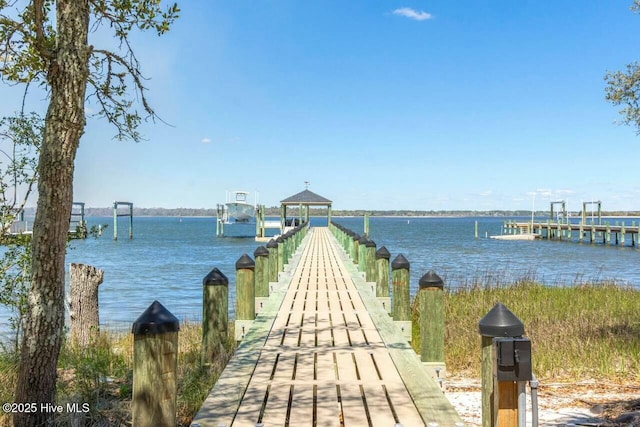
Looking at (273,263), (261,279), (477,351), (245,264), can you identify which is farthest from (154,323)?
(273,263)

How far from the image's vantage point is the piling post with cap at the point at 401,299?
808 centimetres

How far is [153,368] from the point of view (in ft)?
12.6

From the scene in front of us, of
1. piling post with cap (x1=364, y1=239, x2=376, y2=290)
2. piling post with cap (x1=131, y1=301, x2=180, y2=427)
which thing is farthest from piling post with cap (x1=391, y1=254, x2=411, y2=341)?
piling post with cap (x1=131, y1=301, x2=180, y2=427)

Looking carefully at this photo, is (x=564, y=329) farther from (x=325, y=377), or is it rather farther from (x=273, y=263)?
(x=325, y=377)

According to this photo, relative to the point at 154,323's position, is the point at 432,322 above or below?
below

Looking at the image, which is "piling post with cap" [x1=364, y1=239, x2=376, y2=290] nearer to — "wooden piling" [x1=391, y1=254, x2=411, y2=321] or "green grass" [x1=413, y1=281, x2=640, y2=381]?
"green grass" [x1=413, y1=281, x2=640, y2=381]

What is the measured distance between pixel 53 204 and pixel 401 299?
490 centimetres

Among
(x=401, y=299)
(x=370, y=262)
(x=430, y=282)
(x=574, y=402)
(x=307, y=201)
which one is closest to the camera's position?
(x=430, y=282)

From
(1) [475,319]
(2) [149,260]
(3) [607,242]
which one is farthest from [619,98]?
(3) [607,242]

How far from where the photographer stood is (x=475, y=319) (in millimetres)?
12789

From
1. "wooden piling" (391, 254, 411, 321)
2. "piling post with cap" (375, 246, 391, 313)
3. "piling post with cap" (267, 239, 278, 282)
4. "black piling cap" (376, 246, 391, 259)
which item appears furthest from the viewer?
"piling post with cap" (267, 239, 278, 282)

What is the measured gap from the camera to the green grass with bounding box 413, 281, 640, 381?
9.01 m

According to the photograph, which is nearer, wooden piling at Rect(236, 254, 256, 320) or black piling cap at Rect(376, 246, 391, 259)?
wooden piling at Rect(236, 254, 256, 320)

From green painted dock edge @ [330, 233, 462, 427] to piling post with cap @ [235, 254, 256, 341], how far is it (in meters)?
1.79
